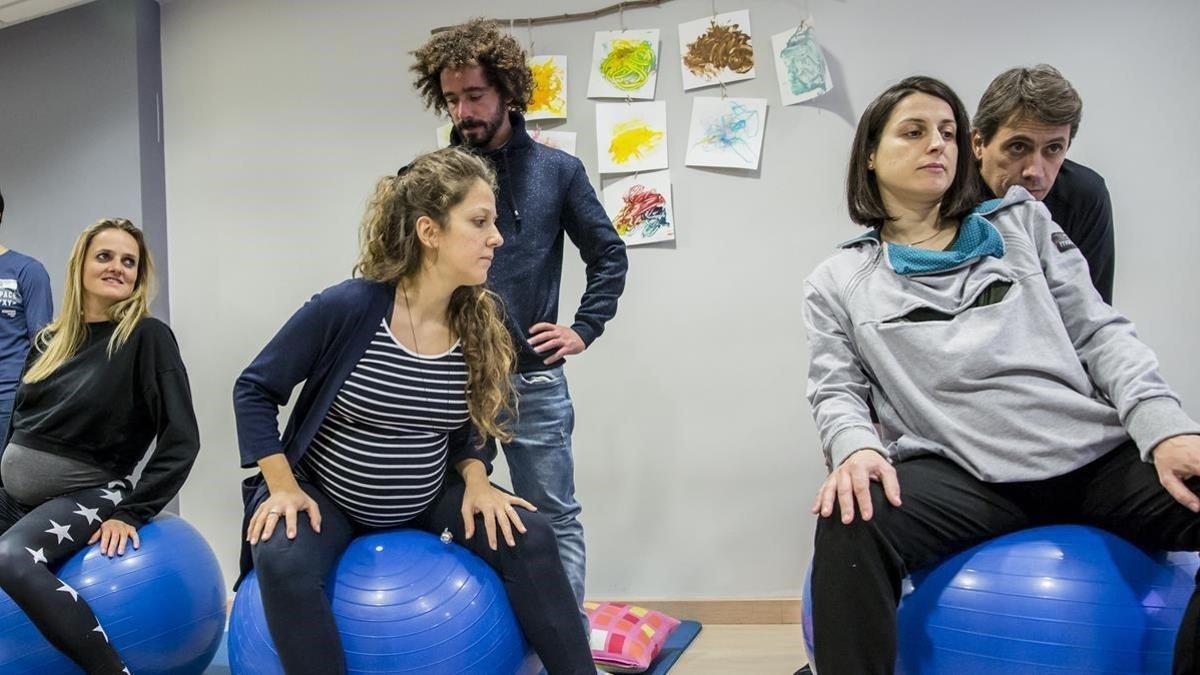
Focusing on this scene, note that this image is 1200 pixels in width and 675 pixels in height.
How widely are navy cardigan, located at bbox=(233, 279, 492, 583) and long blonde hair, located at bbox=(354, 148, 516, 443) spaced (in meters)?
0.11

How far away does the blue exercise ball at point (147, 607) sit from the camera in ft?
6.38

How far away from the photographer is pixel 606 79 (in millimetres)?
2846

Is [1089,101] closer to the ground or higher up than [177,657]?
higher up

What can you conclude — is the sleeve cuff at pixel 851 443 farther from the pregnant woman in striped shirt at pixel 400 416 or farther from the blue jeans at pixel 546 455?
the blue jeans at pixel 546 455

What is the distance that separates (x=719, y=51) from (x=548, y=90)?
21.1 inches

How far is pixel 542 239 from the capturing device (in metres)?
2.09

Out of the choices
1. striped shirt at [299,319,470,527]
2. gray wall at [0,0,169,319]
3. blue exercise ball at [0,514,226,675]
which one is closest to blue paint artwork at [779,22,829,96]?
striped shirt at [299,319,470,527]

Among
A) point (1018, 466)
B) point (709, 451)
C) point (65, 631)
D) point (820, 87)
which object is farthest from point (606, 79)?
point (65, 631)

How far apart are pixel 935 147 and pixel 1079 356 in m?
0.43

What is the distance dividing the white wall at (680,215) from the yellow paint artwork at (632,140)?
81 mm

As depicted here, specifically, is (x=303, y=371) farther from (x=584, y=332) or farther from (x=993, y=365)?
(x=993, y=365)

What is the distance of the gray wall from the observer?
Answer: 125 inches

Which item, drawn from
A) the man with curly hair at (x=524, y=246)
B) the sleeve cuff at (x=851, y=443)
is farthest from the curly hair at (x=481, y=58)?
the sleeve cuff at (x=851, y=443)

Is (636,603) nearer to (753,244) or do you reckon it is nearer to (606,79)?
(753,244)
